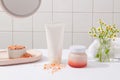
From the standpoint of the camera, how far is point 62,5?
1.72m

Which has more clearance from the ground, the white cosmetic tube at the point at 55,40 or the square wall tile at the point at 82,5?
the square wall tile at the point at 82,5

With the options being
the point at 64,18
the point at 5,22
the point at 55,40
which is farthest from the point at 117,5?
the point at 55,40

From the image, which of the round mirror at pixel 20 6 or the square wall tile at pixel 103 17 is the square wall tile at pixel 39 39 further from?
the round mirror at pixel 20 6

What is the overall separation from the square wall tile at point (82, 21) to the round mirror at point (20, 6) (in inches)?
33.1

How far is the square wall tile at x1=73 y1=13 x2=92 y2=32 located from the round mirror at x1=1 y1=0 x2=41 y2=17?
0.84m

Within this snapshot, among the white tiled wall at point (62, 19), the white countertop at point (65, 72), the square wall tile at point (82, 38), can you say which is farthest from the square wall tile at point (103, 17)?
the white countertop at point (65, 72)

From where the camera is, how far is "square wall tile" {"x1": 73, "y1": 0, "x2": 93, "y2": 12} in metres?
1.72

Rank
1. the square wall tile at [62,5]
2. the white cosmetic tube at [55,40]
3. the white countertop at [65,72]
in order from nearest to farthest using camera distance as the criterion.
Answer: the white countertop at [65,72] → the white cosmetic tube at [55,40] → the square wall tile at [62,5]

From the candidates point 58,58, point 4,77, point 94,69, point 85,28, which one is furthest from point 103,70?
point 85,28

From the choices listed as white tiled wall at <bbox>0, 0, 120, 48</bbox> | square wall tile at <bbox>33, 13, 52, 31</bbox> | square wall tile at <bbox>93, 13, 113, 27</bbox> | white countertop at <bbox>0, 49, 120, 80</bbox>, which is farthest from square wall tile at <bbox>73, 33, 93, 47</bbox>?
white countertop at <bbox>0, 49, 120, 80</bbox>

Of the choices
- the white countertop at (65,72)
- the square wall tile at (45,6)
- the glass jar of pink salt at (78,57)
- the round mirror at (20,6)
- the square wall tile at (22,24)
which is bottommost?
the white countertop at (65,72)

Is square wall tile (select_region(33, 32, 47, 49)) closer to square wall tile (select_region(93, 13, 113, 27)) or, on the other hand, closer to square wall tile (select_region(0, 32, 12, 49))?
square wall tile (select_region(0, 32, 12, 49))

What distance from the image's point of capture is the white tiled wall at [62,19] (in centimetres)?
172

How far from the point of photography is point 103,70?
0.83 meters
